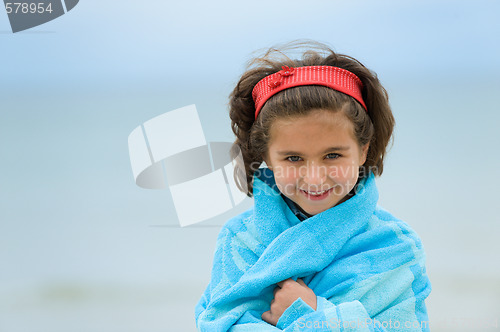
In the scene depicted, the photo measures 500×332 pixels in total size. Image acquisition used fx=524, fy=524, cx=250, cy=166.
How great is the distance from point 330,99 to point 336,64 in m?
0.19

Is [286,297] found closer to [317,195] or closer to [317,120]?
[317,195]

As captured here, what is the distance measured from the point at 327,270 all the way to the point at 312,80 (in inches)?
19.1

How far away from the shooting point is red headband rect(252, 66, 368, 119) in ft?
4.41

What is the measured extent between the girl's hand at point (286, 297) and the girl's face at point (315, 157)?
0.66ft

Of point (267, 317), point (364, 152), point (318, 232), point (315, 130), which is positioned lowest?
point (267, 317)

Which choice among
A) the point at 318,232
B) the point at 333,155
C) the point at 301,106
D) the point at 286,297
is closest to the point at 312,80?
the point at 301,106

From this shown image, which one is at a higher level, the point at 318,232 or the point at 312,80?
the point at 312,80

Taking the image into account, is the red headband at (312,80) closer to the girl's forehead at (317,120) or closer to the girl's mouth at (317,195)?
the girl's forehead at (317,120)

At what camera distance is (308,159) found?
1.29 meters

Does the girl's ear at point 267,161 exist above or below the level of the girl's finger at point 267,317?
above

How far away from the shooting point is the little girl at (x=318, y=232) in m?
1.27

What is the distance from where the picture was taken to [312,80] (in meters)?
1.34

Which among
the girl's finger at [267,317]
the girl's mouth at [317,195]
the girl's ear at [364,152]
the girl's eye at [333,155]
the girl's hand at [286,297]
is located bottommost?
the girl's finger at [267,317]

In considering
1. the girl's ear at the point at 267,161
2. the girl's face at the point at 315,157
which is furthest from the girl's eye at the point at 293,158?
the girl's ear at the point at 267,161
